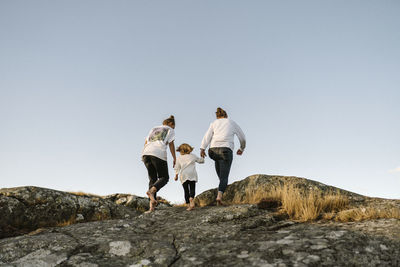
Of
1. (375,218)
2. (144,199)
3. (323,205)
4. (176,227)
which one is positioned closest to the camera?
(375,218)

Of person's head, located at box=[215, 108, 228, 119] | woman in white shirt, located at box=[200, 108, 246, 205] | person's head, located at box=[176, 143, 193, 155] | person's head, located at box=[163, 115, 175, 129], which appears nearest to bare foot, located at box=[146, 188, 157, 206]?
person's head, located at box=[176, 143, 193, 155]

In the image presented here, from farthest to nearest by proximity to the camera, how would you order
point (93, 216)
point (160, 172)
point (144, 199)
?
point (144, 199) → point (93, 216) → point (160, 172)

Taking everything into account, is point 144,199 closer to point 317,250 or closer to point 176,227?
point 176,227

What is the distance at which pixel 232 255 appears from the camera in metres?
3.14

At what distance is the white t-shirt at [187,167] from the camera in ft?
22.4

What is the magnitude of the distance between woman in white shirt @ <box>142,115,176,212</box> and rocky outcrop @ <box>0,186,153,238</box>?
6.01 ft

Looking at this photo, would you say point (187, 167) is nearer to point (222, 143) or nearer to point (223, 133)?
point (222, 143)

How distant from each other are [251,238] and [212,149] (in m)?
3.38

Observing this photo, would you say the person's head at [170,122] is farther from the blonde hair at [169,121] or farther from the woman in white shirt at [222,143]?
the woman in white shirt at [222,143]

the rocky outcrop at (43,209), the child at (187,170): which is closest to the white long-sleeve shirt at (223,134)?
the child at (187,170)

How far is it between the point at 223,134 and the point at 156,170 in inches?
69.2

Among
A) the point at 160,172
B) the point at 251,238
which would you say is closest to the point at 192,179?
the point at 160,172

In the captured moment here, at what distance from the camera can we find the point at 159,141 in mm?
6766

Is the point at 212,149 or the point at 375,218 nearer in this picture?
the point at 375,218
